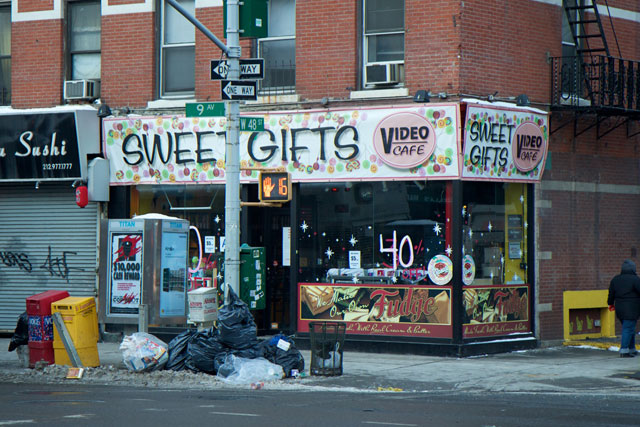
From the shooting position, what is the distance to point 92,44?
20.8 m

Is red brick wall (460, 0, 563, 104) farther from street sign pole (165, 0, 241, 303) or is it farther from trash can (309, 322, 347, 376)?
trash can (309, 322, 347, 376)

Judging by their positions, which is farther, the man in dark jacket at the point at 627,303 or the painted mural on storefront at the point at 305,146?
the man in dark jacket at the point at 627,303

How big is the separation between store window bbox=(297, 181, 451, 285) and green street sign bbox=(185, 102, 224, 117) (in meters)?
3.95

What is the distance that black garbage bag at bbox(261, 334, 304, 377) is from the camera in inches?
584

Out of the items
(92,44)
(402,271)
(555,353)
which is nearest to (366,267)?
(402,271)

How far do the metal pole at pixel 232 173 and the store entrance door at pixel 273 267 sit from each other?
15.1 feet

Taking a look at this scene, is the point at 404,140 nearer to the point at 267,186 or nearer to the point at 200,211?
the point at 267,186

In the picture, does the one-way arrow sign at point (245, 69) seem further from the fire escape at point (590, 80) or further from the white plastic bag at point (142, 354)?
the fire escape at point (590, 80)

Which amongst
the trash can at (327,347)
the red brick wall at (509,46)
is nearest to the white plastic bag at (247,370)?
the trash can at (327,347)

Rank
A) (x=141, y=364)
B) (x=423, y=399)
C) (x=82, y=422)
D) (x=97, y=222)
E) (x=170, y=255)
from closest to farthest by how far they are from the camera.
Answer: (x=82, y=422), (x=423, y=399), (x=141, y=364), (x=170, y=255), (x=97, y=222)

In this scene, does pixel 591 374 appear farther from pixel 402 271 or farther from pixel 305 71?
pixel 305 71

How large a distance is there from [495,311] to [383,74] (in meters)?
4.85

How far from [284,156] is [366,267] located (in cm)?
270

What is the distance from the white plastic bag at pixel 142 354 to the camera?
14938 mm
